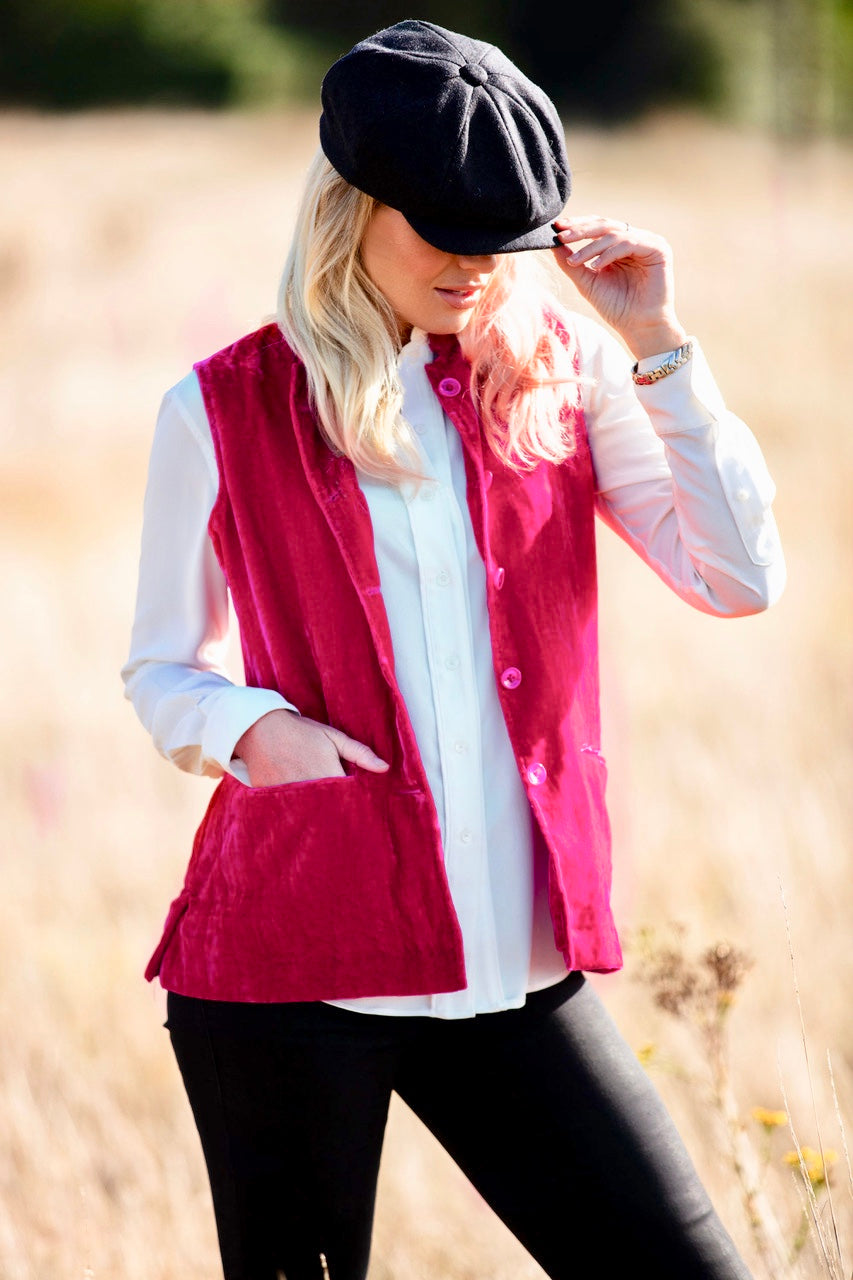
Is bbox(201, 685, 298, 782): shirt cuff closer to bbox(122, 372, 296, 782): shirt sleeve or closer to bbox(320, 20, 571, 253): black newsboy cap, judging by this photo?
bbox(122, 372, 296, 782): shirt sleeve

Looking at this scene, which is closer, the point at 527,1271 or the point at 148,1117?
the point at 527,1271

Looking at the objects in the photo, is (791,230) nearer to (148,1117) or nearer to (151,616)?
(148,1117)

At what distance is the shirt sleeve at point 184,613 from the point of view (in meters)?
1.67

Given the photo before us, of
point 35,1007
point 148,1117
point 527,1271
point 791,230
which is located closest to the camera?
point 527,1271

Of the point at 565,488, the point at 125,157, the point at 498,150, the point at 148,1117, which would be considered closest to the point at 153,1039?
the point at 148,1117

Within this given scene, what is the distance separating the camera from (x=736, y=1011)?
3.61 m

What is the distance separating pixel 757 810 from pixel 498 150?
349 cm

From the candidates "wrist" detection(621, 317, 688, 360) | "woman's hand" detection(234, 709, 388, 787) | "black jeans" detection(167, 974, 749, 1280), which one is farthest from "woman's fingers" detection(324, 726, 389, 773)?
"wrist" detection(621, 317, 688, 360)

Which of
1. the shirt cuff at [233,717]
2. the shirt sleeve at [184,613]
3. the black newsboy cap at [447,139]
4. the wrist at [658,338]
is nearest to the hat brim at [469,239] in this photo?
the black newsboy cap at [447,139]

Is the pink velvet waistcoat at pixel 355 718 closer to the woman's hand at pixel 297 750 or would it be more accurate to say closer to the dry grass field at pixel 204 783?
the woman's hand at pixel 297 750

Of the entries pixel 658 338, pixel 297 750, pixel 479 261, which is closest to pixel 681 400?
pixel 658 338

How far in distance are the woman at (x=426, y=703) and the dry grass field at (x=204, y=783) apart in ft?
0.57

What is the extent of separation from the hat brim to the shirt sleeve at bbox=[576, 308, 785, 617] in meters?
0.19

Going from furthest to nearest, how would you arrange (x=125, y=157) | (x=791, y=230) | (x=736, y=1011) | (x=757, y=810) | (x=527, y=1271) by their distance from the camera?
(x=125, y=157) < (x=791, y=230) < (x=757, y=810) < (x=736, y=1011) < (x=527, y=1271)
